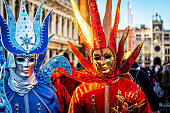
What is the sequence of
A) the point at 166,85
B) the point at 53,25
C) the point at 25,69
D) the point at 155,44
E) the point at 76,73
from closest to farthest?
the point at 25,69, the point at 76,73, the point at 166,85, the point at 53,25, the point at 155,44

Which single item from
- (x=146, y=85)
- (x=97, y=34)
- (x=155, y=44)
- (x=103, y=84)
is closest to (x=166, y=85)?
(x=146, y=85)

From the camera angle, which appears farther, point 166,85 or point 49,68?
point 166,85

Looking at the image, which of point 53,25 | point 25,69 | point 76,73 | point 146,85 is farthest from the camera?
point 53,25

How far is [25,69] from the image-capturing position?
364 centimetres

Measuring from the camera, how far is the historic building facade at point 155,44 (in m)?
63.5

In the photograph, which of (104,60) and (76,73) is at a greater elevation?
(104,60)

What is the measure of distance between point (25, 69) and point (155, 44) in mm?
63146

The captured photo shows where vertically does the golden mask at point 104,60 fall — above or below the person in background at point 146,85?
above

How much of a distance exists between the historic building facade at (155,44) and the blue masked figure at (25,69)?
192 ft

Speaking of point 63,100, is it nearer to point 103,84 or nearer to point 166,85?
point 103,84

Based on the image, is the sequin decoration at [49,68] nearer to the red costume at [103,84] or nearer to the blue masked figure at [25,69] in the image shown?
the blue masked figure at [25,69]

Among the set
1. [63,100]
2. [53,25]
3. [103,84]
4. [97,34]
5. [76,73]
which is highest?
[53,25]

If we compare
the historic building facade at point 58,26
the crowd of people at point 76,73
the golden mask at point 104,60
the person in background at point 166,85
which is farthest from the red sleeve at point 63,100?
the historic building facade at point 58,26

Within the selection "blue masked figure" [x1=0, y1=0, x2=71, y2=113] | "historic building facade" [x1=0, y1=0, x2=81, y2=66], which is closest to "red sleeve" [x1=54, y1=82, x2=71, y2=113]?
"blue masked figure" [x1=0, y1=0, x2=71, y2=113]
